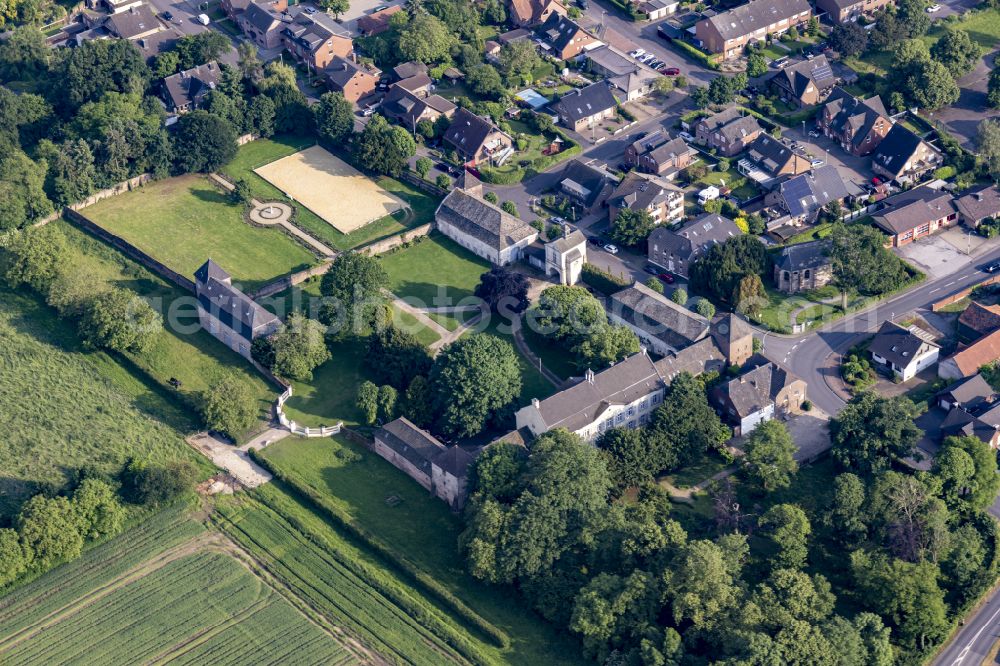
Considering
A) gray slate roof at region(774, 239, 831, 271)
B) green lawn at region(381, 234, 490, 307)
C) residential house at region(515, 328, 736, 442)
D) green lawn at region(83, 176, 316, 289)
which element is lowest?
green lawn at region(83, 176, 316, 289)

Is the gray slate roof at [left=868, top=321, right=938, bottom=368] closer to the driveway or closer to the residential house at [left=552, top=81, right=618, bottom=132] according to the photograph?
the driveway

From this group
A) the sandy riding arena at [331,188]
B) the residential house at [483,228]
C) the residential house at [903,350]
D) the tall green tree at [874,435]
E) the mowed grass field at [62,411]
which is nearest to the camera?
the tall green tree at [874,435]

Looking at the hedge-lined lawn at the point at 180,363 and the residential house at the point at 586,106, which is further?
the residential house at the point at 586,106

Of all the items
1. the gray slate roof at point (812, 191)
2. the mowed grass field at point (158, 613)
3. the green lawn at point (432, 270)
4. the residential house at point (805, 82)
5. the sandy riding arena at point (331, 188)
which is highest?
the residential house at point (805, 82)

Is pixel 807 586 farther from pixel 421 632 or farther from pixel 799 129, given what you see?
pixel 799 129

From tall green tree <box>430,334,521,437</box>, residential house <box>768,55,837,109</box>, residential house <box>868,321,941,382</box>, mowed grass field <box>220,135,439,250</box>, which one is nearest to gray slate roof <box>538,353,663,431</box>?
tall green tree <box>430,334,521,437</box>

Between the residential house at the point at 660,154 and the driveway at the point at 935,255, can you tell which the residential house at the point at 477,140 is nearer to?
the residential house at the point at 660,154

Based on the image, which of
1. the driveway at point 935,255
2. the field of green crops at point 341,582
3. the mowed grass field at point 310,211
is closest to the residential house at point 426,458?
the field of green crops at point 341,582
